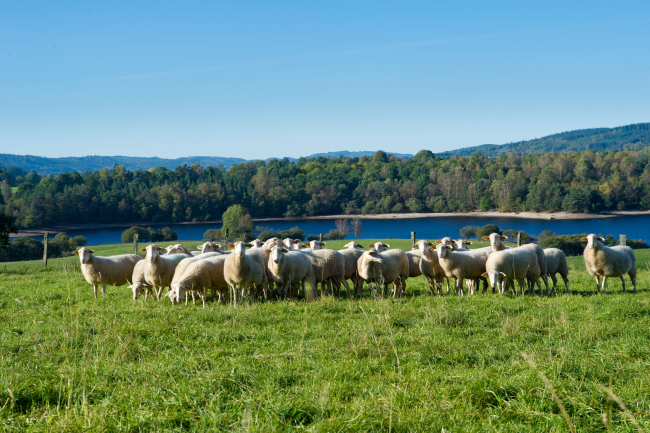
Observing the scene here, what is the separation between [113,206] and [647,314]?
136 metres

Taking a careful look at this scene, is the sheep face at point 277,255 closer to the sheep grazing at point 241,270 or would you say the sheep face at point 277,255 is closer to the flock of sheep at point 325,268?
the flock of sheep at point 325,268

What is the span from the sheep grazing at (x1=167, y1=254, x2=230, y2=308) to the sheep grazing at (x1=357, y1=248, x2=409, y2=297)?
4.05 m

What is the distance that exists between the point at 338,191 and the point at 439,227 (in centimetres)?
5171

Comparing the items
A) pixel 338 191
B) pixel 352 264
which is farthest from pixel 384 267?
pixel 338 191

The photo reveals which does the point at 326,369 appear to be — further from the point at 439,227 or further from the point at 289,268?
the point at 439,227

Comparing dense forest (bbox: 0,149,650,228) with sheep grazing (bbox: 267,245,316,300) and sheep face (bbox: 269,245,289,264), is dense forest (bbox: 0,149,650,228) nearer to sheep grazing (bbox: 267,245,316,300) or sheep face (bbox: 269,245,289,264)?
sheep grazing (bbox: 267,245,316,300)

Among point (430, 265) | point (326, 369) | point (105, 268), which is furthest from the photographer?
point (430, 265)

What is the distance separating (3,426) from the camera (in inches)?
165

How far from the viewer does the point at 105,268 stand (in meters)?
14.4

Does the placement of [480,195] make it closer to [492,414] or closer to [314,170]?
[314,170]

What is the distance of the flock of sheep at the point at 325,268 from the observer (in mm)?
12539

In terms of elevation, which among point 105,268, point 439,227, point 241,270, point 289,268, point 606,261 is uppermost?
point 606,261

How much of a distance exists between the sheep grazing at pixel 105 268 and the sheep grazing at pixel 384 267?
717 centimetres

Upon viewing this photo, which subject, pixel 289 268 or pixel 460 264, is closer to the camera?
pixel 289 268
